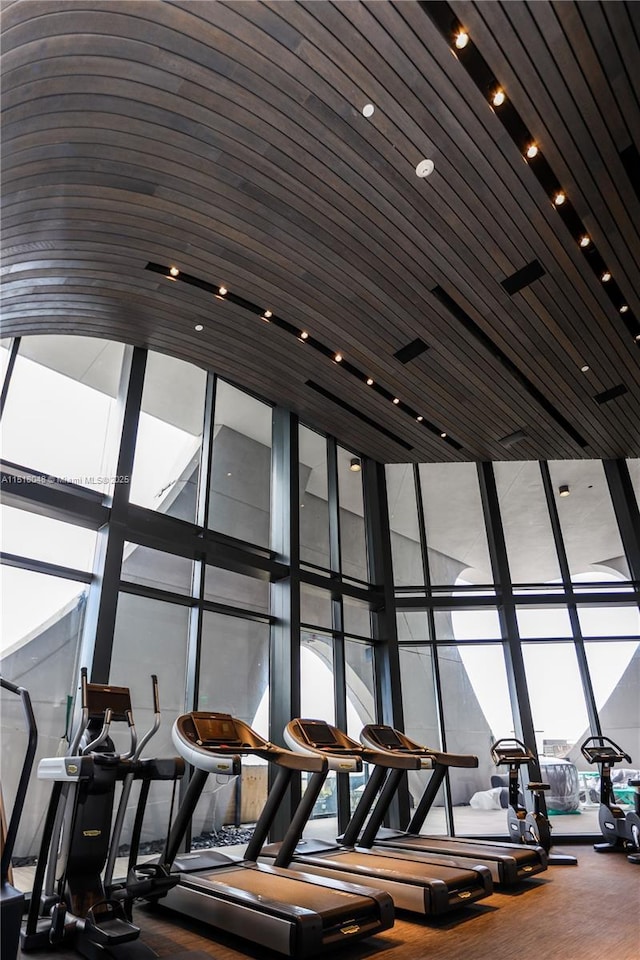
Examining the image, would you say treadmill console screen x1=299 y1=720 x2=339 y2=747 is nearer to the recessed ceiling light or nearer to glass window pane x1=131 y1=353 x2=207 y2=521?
glass window pane x1=131 y1=353 x2=207 y2=521

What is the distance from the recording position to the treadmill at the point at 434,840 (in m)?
5.16

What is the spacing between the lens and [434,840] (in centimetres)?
615

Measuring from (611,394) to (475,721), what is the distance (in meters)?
4.97

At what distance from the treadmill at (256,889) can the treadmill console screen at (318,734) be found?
54cm

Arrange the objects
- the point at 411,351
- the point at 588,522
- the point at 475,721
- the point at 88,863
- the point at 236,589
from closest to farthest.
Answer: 1. the point at 88,863
2. the point at 411,351
3. the point at 236,589
4. the point at 475,721
5. the point at 588,522

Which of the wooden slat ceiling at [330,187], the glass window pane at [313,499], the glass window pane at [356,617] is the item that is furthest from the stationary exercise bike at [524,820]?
the wooden slat ceiling at [330,187]

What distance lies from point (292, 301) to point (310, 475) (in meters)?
3.39

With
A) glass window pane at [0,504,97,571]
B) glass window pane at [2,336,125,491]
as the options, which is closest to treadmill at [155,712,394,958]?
glass window pane at [0,504,97,571]

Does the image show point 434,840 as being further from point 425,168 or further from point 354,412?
point 425,168

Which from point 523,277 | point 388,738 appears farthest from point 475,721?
point 523,277

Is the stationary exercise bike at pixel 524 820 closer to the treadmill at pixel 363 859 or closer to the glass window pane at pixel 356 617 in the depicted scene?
the treadmill at pixel 363 859

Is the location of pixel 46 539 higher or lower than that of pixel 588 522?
lower

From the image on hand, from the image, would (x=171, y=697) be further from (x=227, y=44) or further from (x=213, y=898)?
(x=227, y=44)

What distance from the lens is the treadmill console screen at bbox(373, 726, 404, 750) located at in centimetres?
611
